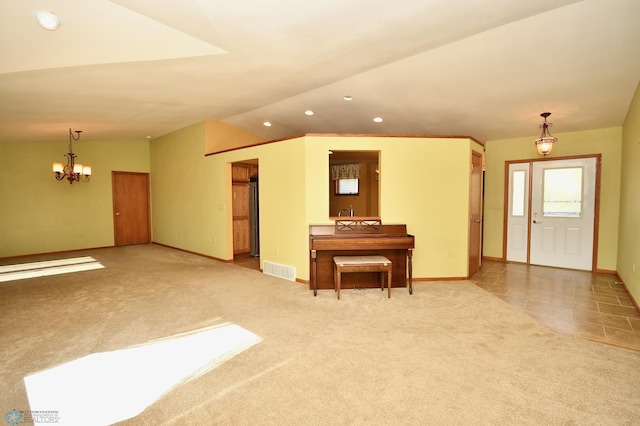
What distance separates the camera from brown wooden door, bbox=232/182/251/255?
678 cm

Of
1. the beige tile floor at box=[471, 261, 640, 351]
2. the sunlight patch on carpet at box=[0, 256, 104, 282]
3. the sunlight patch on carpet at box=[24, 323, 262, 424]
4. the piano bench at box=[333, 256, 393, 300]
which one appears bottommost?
the sunlight patch on carpet at box=[24, 323, 262, 424]

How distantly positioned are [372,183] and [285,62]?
6034 millimetres

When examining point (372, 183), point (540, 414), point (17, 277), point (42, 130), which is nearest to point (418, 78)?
point (540, 414)

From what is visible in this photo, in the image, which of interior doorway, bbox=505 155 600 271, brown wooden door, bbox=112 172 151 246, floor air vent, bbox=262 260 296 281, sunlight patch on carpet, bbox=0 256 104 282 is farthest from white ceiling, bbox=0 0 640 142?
floor air vent, bbox=262 260 296 281

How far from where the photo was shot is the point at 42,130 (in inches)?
218

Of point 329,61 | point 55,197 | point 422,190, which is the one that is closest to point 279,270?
point 422,190

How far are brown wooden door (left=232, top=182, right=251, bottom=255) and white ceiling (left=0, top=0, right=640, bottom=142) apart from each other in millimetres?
1759

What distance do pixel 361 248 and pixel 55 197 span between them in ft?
23.4

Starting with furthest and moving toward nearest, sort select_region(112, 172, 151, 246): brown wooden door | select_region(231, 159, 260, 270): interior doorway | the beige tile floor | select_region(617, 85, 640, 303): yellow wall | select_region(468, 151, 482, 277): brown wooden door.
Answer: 1. select_region(112, 172, 151, 246): brown wooden door
2. select_region(231, 159, 260, 270): interior doorway
3. select_region(468, 151, 482, 277): brown wooden door
4. select_region(617, 85, 640, 303): yellow wall
5. the beige tile floor

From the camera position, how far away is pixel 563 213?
560 centimetres

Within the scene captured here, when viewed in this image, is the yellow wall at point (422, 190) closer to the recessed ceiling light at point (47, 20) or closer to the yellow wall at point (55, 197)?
the recessed ceiling light at point (47, 20)

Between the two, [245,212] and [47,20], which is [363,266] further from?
[245,212]
